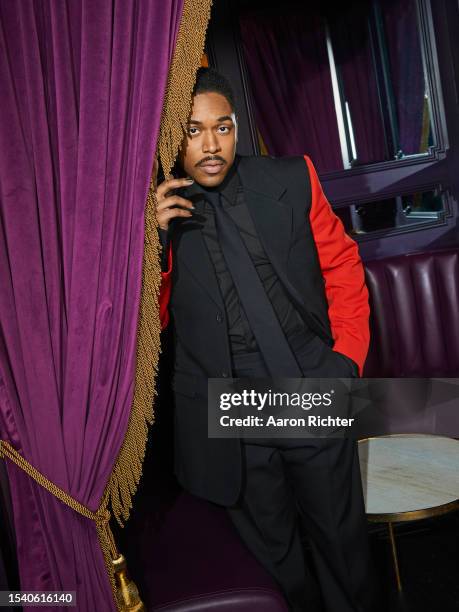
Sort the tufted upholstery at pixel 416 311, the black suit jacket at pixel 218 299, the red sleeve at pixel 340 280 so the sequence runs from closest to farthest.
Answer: the black suit jacket at pixel 218 299 → the red sleeve at pixel 340 280 → the tufted upholstery at pixel 416 311

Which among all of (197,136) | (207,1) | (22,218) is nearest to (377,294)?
(197,136)

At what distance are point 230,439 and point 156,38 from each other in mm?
1113

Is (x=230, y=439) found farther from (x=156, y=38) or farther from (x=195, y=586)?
(x=156, y=38)

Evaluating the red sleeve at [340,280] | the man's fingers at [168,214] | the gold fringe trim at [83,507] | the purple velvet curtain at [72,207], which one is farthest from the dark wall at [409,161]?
the gold fringe trim at [83,507]

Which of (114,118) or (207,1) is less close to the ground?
(207,1)

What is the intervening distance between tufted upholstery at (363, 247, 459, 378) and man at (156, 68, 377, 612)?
46.8 inches

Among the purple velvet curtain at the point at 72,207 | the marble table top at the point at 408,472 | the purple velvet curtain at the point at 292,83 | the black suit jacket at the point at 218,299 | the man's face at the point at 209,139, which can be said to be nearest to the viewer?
the purple velvet curtain at the point at 72,207

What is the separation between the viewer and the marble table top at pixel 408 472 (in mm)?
2070

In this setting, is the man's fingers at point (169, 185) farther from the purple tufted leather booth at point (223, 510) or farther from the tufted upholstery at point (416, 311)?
the tufted upholstery at point (416, 311)

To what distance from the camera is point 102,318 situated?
1259 mm

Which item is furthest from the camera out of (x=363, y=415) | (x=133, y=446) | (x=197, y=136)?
(x=363, y=415)

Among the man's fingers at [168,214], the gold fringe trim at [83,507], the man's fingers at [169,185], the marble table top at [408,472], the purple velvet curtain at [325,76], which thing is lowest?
→ the marble table top at [408,472]

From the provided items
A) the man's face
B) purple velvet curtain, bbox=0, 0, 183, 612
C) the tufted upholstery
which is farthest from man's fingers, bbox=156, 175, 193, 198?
the tufted upholstery
